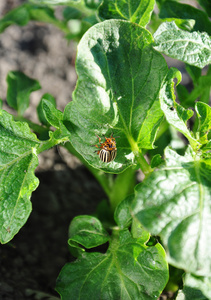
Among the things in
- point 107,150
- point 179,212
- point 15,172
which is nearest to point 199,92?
point 107,150

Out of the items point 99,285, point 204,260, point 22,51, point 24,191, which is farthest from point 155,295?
point 22,51

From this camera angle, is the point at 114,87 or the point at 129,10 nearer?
the point at 114,87

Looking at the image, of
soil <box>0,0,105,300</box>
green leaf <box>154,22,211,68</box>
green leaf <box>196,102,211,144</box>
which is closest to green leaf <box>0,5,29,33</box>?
soil <box>0,0,105,300</box>

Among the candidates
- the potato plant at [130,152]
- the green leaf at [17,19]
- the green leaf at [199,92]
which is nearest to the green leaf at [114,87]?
the potato plant at [130,152]

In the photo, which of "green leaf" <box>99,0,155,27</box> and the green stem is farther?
the green stem

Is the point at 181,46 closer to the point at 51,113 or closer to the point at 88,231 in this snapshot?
the point at 51,113

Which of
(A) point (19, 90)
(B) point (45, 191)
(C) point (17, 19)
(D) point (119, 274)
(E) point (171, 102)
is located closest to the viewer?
(E) point (171, 102)

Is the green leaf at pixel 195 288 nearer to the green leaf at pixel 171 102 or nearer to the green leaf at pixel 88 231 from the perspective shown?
the green leaf at pixel 88 231

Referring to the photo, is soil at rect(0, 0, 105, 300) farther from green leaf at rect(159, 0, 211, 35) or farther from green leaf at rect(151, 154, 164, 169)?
green leaf at rect(159, 0, 211, 35)
